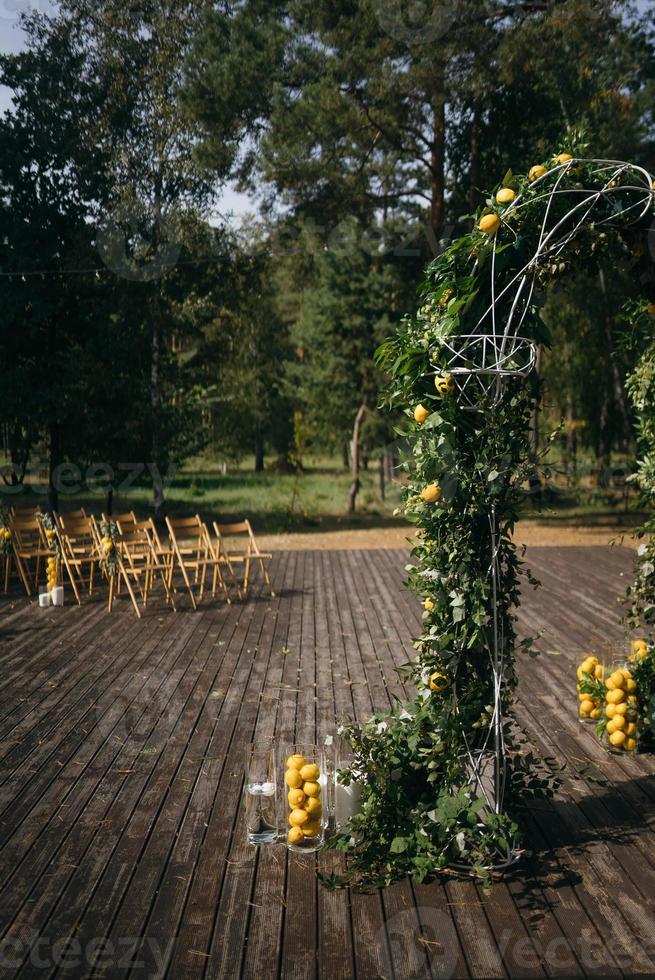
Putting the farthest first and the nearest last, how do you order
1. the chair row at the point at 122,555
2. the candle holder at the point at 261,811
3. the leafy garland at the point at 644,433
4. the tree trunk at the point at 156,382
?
the tree trunk at the point at 156,382, the chair row at the point at 122,555, the leafy garland at the point at 644,433, the candle holder at the point at 261,811

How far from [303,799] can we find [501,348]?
2147 mm

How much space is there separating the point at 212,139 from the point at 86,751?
12255 millimetres

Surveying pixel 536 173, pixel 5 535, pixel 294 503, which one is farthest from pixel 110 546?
pixel 294 503

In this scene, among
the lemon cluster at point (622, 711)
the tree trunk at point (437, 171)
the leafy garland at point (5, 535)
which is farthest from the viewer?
the tree trunk at point (437, 171)

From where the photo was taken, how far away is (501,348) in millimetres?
3604

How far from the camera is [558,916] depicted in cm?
339

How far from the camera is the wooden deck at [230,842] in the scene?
3186mm

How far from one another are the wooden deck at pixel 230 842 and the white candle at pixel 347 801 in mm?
190

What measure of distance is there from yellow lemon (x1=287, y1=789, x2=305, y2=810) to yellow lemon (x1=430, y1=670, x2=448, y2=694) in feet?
2.51

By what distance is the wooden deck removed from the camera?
10.5 feet

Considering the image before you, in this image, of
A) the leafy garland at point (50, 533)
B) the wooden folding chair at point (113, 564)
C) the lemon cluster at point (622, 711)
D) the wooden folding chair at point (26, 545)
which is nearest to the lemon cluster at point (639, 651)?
the lemon cluster at point (622, 711)

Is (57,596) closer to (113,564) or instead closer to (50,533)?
(113,564)

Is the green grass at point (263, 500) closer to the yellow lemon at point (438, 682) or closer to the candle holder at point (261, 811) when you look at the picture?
the candle holder at point (261, 811)

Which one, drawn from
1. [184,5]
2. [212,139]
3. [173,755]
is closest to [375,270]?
[212,139]
